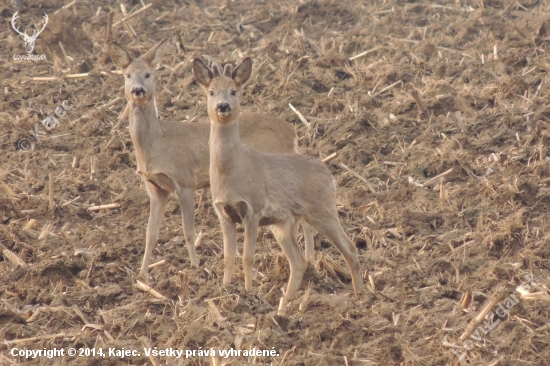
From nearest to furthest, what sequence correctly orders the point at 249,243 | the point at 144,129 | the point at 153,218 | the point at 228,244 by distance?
the point at 249,243
the point at 228,244
the point at 153,218
the point at 144,129

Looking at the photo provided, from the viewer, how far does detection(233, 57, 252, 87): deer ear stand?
9500 millimetres

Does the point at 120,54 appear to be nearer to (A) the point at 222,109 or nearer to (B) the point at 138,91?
(B) the point at 138,91

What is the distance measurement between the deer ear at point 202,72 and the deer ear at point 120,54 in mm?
1729

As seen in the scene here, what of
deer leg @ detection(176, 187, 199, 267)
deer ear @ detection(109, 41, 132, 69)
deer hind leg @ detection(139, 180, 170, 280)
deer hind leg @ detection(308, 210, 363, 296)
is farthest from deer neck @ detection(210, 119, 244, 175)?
deer ear @ detection(109, 41, 132, 69)

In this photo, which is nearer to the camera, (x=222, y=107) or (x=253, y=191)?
(x=222, y=107)

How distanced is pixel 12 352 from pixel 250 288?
91.9 inches

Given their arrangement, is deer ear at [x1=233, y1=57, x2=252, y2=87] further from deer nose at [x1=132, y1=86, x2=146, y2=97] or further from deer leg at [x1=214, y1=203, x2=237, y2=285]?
deer nose at [x1=132, y1=86, x2=146, y2=97]

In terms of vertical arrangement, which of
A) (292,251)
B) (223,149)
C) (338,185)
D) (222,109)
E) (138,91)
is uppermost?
A: (222,109)

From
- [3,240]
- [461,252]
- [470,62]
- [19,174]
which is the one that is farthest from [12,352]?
[470,62]

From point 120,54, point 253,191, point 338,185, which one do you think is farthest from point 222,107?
point 338,185

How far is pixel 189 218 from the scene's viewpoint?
10.8 metres

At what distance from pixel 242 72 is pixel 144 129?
187 cm

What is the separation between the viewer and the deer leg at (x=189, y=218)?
1061 centimetres

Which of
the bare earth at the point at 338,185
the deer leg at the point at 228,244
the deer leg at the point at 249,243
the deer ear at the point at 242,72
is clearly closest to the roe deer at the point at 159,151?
the bare earth at the point at 338,185
